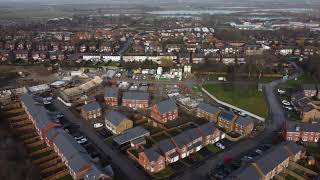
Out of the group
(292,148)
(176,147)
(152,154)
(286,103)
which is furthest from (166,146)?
(286,103)

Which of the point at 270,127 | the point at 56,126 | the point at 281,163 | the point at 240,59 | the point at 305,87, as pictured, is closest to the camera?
the point at 281,163

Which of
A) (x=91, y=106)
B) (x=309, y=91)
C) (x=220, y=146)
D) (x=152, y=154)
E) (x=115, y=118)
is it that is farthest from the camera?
(x=309, y=91)

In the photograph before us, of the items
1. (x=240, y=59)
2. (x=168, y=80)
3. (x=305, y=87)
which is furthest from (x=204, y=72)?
(x=305, y=87)

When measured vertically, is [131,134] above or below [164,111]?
below

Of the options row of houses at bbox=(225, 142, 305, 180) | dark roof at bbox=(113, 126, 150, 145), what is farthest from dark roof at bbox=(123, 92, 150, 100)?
row of houses at bbox=(225, 142, 305, 180)

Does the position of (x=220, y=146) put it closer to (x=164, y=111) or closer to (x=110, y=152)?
(x=164, y=111)

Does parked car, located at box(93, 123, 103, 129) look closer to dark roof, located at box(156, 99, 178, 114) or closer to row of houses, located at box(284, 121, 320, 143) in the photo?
dark roof, located at box(156, 99, 178, 114)

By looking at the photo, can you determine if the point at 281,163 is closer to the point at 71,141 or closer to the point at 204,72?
the point at 71,141
